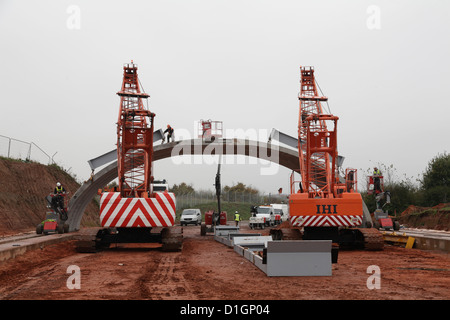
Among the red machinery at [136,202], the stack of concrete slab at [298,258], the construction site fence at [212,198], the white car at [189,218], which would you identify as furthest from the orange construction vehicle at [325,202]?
the construction site fence at [212,198]

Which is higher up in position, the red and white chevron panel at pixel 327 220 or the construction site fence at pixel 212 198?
the construction site fence at pixel 212 198

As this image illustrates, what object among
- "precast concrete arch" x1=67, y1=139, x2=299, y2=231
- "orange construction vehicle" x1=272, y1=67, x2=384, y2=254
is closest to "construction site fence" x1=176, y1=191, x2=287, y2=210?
"precast concrete arch" x1=67, y1=139, x2=299, y2=231

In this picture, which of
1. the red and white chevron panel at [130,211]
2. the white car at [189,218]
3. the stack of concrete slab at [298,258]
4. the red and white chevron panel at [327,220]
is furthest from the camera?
the white car at [189,218]

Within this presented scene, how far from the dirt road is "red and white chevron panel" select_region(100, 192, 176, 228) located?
1952 millimetres

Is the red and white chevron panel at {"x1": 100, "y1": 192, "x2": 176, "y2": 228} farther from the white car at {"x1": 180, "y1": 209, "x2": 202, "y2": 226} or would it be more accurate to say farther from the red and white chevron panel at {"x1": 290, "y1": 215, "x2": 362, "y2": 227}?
the white car at {"x1": 180, "y1": 209, "x2": 202, "y2": 226}

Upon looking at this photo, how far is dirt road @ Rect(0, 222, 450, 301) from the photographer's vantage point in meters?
7.86

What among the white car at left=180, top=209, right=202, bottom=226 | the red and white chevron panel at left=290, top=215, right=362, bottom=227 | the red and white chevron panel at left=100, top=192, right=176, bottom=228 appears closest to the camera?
the red and white chevron panel at left=100, top=192, right=176, bottom=228

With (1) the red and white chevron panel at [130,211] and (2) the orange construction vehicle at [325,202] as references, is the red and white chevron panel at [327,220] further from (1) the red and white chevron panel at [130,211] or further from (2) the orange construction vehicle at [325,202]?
(1) the red and white chevron panel at [130,211]

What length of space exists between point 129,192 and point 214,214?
1266 centimetres

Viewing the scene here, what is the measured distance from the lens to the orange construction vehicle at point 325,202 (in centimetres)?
1733

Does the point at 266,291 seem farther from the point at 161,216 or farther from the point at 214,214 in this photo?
the point at 214,214

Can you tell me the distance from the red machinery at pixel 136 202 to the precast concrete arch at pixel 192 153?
914 cm

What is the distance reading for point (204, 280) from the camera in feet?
31.7

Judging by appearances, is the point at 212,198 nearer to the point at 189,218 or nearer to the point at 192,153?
the point at 189,218
